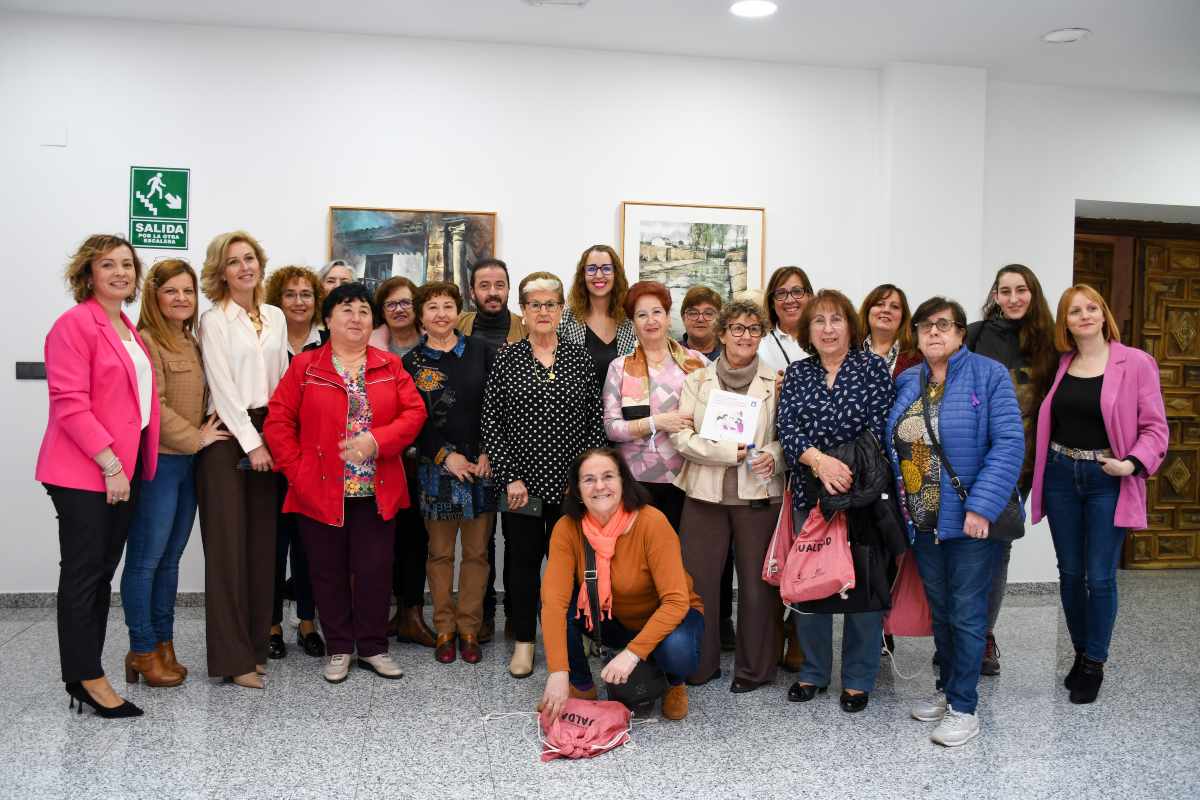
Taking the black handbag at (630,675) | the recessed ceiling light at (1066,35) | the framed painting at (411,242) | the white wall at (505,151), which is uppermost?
the recessed ceiling light at (1066,35)

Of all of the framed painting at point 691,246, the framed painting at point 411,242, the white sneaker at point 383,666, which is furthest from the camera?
the framed painting at point 691,246

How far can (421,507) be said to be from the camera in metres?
3.84

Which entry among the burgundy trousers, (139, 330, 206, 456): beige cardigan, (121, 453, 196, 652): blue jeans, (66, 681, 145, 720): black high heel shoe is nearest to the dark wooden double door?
the burgundy trousers

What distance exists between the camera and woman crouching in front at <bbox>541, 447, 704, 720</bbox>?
310 cm

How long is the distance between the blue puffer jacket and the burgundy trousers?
2.13 meters

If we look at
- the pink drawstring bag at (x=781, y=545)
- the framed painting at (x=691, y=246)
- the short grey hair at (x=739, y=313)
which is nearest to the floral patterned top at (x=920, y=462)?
the pink drawstring bag at (x=781, y=545)

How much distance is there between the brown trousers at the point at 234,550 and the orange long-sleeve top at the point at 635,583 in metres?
1.22

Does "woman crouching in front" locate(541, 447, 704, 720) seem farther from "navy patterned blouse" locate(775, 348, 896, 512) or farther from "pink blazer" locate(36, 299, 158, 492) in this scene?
"pink blazer" locate(36, 299, 158, 492)

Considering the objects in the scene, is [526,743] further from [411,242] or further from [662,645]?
[411,242]

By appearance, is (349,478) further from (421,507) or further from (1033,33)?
(1033,33)

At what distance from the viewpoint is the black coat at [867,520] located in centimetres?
322

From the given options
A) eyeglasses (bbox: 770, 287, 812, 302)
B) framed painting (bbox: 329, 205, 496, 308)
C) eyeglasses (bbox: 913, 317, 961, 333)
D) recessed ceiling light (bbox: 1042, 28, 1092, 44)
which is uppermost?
recessed ceiling light (bbox: 1042, 28, 1092, 44)

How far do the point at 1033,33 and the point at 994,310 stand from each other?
179cm

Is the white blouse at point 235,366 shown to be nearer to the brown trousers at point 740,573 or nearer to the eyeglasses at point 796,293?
the brown trousers at point 740,573
